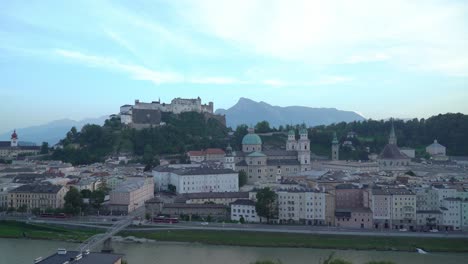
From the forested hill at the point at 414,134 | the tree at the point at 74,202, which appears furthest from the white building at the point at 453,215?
the forested hill at the point at 414,134

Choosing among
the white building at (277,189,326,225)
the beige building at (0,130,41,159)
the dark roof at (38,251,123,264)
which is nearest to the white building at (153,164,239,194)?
the white building at (277,189,326,225)

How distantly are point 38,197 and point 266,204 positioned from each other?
36.6 ft

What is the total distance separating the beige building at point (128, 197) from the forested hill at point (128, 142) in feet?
39.1

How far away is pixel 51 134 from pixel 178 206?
16941cm

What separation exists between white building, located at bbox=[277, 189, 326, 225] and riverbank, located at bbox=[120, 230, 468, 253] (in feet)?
8.51

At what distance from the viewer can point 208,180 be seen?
30688 millimetres

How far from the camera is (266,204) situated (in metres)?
22.9

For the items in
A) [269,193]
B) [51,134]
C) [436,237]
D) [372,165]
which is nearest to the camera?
[436,237]

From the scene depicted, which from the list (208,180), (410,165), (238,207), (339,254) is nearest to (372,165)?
(410,165)

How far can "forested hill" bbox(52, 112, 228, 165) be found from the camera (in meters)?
42.2

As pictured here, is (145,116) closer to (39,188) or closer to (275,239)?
(39,188)

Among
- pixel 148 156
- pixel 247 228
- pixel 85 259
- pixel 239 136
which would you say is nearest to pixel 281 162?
pixel 148 156

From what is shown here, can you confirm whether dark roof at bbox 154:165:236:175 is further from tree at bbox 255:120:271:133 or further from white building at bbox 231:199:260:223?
tree at bbox 255:120:271:133

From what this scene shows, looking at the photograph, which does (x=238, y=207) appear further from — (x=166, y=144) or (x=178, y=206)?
(x=166, y=144)
